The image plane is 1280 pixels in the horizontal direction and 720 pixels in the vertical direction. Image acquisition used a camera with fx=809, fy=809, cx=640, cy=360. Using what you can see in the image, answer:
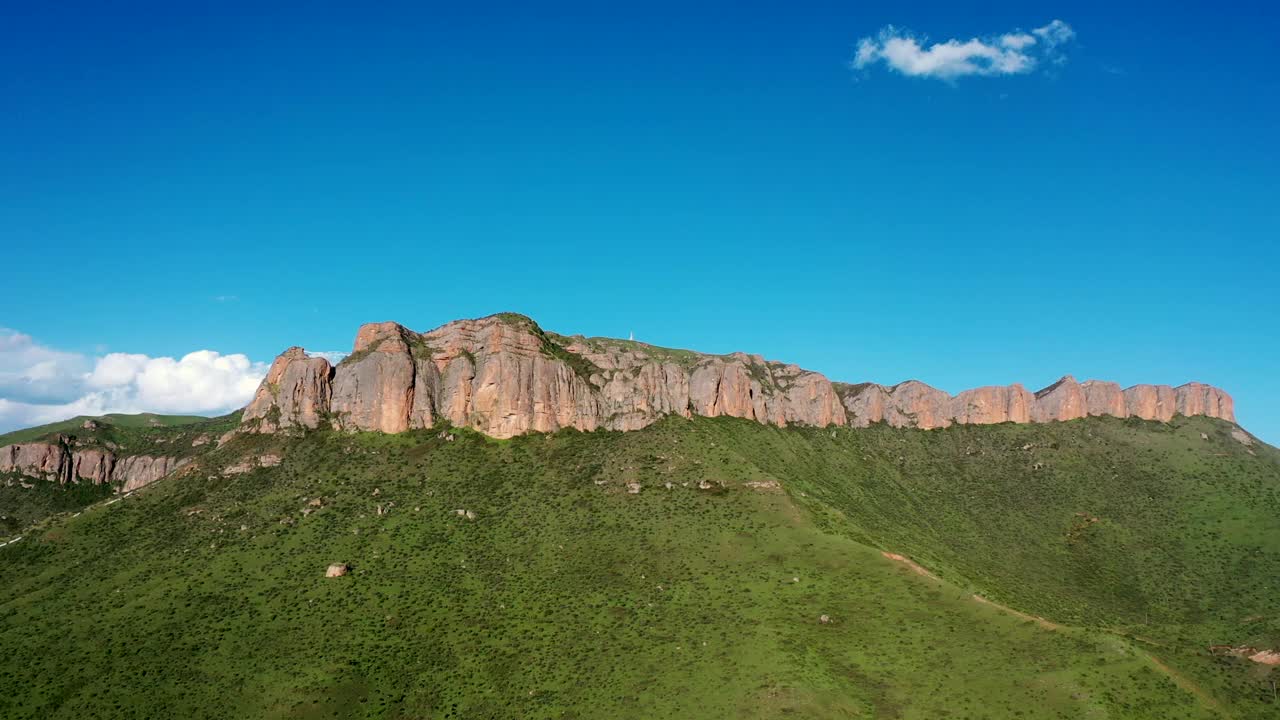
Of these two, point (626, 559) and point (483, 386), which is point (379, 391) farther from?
point (626, 559)

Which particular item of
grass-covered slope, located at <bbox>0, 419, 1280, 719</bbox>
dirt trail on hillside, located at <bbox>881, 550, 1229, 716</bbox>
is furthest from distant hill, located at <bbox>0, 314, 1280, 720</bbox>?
dirt trail on hillside, located at <bbox>881, 550, 1229, 716</bbox>

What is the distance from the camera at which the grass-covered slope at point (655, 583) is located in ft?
294

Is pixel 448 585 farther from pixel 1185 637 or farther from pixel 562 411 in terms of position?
pixel 1185 637

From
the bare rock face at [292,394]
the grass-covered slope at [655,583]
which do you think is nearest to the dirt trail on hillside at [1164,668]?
the grass-covered slope at [655,583]

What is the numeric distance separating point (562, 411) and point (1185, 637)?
370ft

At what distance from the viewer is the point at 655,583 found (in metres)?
114

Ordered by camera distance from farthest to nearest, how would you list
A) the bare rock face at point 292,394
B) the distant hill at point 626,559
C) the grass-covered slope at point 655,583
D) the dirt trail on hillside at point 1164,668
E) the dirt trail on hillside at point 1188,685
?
1. the bare rock face at point 292,394
2. the distant hill at point 626,559
3. the grass-covered slope at point 655,583
4. the dirt trail on hillside at point 1164,668
5. the dirt trail on hillside at point 1188,685

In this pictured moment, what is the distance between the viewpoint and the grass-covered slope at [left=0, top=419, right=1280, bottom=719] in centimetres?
8956

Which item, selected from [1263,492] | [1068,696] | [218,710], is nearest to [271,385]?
[218,710]

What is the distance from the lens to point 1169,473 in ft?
572

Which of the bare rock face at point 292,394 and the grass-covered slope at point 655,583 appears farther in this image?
the bare rock face at point 292,394

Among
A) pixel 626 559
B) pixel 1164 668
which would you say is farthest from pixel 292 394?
pixel 1164 668

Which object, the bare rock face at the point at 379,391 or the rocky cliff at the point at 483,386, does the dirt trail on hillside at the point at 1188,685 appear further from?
the bare rock face at the point at 379,391

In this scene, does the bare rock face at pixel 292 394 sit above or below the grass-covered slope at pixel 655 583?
above
